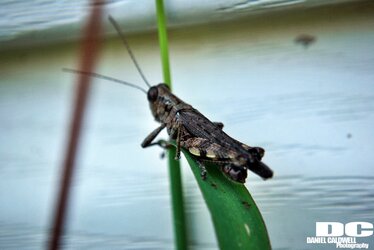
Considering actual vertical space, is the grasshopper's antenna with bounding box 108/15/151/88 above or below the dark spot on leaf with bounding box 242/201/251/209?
above

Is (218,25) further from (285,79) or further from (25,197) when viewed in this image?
(25,197)

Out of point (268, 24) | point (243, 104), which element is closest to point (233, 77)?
point (243, 104)

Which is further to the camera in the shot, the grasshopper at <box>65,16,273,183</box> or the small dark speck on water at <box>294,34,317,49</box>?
the small dark speck on water at <box>294,34,317,49</box>

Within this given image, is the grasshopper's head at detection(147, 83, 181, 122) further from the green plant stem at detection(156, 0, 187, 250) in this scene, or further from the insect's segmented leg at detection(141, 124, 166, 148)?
the green plant stem at detection(156, 0, 187, 250)

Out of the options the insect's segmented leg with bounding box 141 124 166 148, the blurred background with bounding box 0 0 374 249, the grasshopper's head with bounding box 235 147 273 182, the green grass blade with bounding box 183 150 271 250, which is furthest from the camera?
the insect's segmented leg with bounding box 141 124 166 148

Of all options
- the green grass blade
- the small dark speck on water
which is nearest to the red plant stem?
the green grass blade

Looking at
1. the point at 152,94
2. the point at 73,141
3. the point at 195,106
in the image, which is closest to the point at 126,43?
the point at 152,94

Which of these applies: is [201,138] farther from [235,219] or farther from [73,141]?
[73,141]

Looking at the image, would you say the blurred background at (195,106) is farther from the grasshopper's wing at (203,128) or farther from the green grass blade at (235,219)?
the green grass blade at (235,219)
